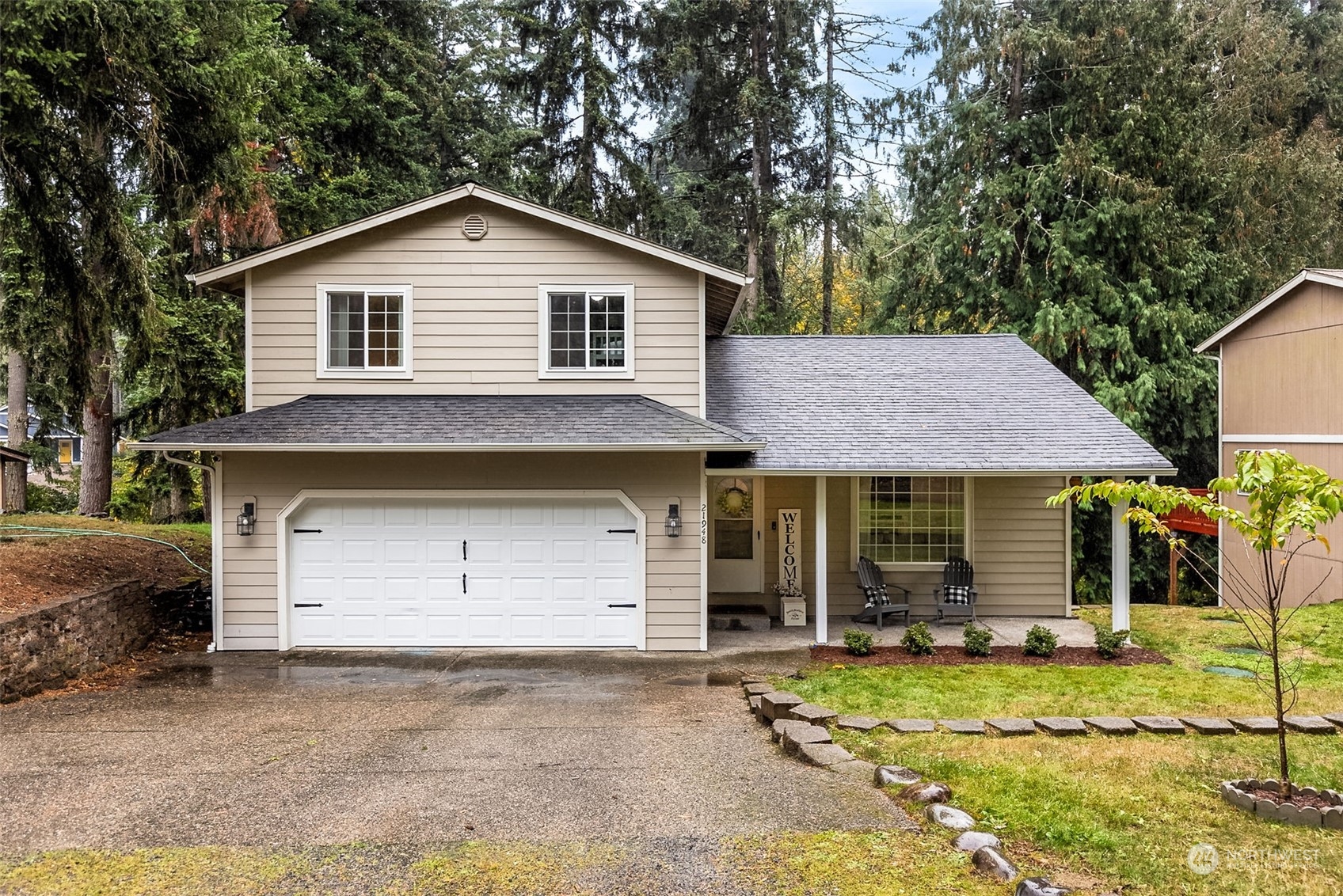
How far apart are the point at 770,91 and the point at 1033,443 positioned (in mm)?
14158

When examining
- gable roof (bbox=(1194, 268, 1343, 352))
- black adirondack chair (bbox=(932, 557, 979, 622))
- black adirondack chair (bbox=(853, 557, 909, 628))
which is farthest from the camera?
gable roof (bbox=(1194, 268, 1343, 352))

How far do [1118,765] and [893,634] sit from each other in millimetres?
5099

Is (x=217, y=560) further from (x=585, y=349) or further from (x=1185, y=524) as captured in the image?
(x=1185, y=524)

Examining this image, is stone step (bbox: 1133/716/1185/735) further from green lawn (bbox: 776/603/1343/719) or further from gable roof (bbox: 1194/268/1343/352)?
gable roof (bbox: 1194/268/1343/352)

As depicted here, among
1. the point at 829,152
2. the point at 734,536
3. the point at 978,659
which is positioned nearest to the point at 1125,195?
the point at 829,152

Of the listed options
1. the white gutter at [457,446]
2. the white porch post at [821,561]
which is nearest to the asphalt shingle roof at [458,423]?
the white gutter at [457,446]

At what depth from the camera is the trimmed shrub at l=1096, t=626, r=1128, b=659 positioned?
31.7ft

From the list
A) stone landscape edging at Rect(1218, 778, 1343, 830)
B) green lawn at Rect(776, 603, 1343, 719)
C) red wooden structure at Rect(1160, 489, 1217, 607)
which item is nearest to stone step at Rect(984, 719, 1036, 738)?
green lawn at Rect(776, 603, 1343, 719)

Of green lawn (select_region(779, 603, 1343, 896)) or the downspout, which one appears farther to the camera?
the downspout

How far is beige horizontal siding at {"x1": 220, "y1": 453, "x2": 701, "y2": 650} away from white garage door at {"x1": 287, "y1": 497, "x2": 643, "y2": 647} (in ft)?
0.80

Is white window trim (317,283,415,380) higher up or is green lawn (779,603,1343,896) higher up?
white window trim (317,283,415,380)

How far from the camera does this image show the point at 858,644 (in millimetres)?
9539

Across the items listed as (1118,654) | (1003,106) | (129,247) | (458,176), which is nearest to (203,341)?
(129,247)

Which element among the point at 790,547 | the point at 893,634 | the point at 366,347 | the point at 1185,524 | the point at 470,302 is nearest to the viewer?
the point at 470,302
